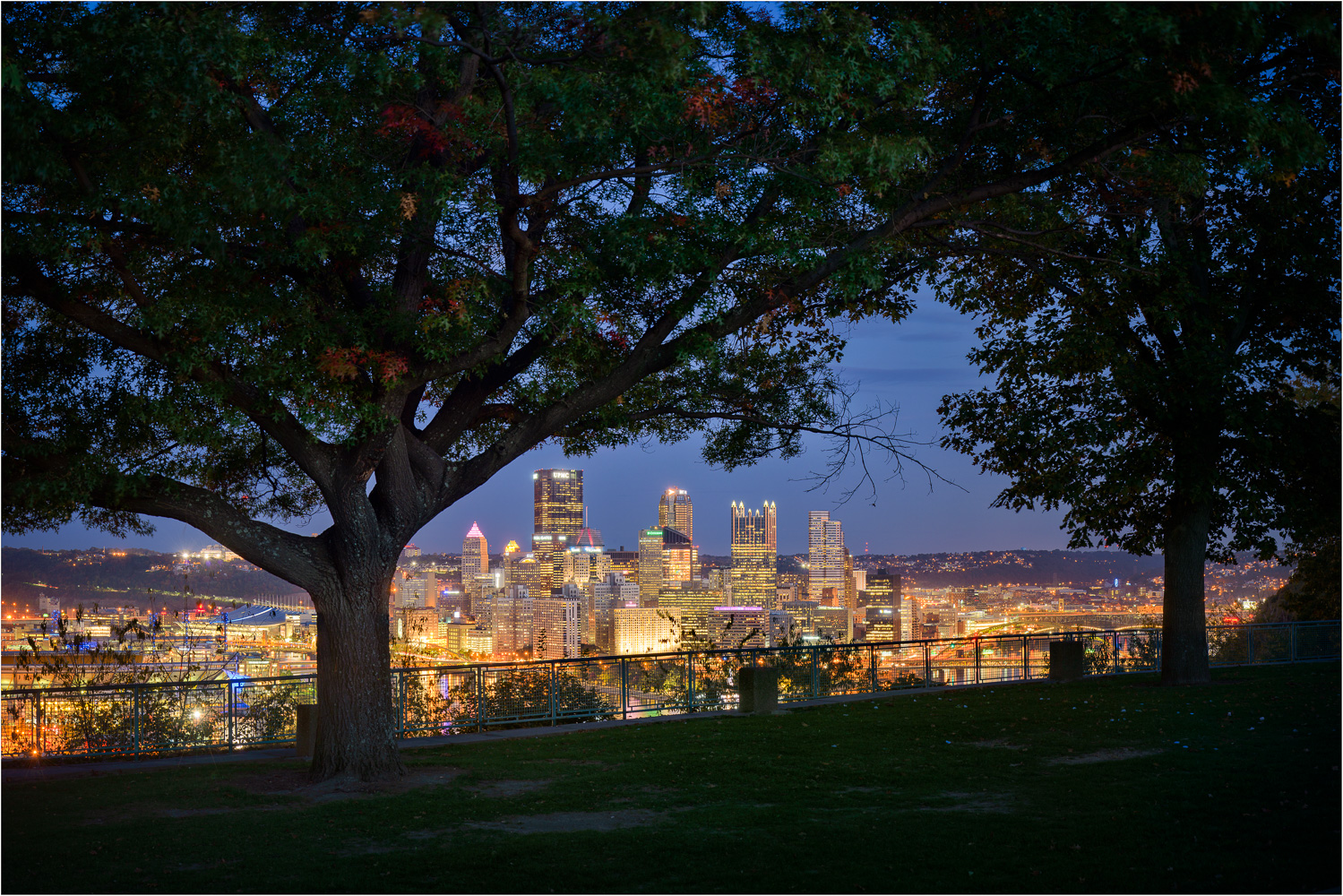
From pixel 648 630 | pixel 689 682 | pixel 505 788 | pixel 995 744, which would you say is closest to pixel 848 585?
pixel 648 630

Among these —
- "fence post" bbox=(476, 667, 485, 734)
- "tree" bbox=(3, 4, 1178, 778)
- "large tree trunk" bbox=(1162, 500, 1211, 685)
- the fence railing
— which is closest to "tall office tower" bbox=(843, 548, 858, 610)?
the fence railing

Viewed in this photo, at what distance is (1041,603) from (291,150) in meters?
79.9

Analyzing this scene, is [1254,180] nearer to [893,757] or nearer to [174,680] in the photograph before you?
[893,757]

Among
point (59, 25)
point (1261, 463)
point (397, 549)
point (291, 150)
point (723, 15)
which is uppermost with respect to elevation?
point (723, 15)

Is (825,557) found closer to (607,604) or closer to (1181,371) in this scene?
(607,604)

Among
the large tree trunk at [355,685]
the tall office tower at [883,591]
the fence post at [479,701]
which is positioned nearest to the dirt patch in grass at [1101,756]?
the large tree trunk at [355,685]

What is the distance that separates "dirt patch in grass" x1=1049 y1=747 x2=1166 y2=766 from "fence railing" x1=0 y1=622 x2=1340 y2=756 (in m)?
6.94

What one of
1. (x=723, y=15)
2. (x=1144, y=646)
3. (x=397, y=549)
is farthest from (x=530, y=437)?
(x=1144, y=646)

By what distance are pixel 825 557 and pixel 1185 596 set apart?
59299 mm

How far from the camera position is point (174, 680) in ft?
46.5

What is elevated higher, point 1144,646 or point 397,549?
point 397,549

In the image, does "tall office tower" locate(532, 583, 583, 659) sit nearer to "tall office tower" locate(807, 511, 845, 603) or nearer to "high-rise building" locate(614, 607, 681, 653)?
"high-rise building" locate(614, 607, 681, 653)

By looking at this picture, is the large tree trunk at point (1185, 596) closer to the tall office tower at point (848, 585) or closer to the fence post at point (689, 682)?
the fence post at point (689, 682)

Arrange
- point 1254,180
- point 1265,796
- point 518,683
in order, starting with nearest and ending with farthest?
point 1265,796 < point 1254,180 < point 518,683
